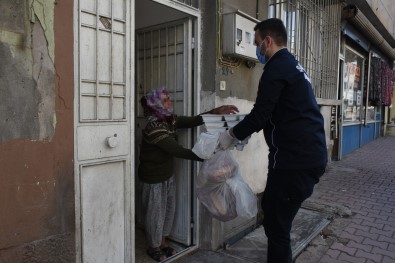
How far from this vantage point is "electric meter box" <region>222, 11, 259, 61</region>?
3572mm

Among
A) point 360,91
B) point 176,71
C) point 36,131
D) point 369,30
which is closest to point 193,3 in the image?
point 176,71

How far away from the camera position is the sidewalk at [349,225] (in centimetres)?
360

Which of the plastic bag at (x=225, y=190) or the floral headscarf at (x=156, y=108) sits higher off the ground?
the floral headscarf at (x=156, y=108)

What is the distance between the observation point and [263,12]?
4387 mm

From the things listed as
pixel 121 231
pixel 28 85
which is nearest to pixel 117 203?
pixel 121 231

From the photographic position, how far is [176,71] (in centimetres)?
365

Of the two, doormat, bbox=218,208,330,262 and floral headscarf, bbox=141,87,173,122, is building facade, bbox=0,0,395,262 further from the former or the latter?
floral headscarf, bbox=141,87,173,122

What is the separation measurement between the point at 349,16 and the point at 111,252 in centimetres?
758

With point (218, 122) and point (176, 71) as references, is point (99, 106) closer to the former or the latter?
point (218, 122)

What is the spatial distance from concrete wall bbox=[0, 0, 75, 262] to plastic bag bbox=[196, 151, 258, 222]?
1057mm

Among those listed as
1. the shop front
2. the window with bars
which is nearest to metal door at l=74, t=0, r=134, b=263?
the window with bars

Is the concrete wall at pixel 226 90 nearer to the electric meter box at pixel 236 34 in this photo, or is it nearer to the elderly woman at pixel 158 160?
the electric meter box at pixel 236 34

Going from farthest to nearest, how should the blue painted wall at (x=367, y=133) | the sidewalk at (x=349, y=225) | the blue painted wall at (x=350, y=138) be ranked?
the blue painted wall at (x=367, y=133) → the blue painted wall at (x=350, y=138) → the sidewalk at (x=349, y=225)

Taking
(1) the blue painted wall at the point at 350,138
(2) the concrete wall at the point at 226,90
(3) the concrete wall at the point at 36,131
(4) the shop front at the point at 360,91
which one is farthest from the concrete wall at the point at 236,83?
(1) the blue painted wall at the point at 350,138
